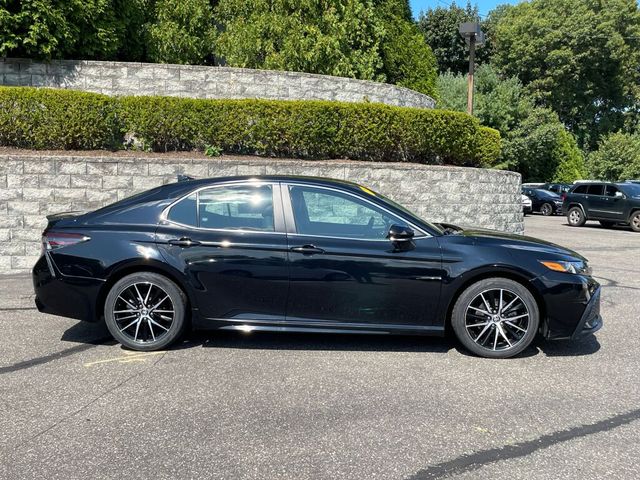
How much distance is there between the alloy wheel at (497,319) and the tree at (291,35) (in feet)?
29.6

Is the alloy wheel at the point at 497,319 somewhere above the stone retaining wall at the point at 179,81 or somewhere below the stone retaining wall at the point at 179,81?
below

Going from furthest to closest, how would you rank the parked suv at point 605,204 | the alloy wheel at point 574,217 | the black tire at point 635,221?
the alloy wheel at point 574,217, the parked suv at point 605,204, the black tire at point 635,221

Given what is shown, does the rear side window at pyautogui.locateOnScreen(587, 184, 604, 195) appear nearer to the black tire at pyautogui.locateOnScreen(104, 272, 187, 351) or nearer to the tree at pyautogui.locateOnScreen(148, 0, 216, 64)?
the tree at pyautogui.locateOnScreen(148, 0, 216, 64)

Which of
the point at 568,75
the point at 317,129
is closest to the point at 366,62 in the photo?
the point at 317,129

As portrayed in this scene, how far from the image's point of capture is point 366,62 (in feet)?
43.8

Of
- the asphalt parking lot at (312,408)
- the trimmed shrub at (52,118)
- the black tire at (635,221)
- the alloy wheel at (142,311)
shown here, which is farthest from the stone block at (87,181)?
the black tire at (635,221)

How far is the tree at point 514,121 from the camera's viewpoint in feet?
91.3

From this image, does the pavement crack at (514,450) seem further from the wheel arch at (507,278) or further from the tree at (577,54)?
the tree at (577,54)

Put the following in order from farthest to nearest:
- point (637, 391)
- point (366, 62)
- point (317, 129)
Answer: point (366, 62) < point (317, 129) < point (637, 391)

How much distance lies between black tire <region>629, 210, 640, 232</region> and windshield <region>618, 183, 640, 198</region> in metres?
0.66

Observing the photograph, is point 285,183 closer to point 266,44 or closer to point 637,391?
point 637,391

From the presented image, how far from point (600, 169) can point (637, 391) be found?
37.4 m

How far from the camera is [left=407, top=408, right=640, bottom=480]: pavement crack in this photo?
285 centimetres

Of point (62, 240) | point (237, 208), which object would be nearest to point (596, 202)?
point (237, 208)
